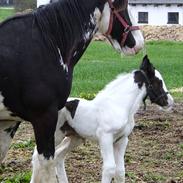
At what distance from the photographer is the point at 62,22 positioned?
4570mm

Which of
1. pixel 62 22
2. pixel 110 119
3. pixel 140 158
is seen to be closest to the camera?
pixel 62 22

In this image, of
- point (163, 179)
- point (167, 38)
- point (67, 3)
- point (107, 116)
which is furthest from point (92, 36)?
point (167, 38)

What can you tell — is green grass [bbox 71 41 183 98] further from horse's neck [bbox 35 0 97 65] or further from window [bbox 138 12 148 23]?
window [bbox 138 12 148 23]

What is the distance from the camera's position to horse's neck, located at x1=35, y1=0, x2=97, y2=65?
4543 mm

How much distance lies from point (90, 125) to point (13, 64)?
1.92 m

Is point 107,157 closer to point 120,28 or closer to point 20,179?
point 20,179

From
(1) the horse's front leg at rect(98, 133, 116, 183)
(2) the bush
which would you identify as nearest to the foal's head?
(1) the horse's front leg at rect(98, 133, 116, 183)

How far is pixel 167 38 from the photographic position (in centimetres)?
4509

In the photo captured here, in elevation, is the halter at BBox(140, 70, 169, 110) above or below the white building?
above

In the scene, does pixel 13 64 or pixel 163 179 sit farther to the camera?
pixel 163 179

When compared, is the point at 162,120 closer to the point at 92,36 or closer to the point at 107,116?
the point at 107,116

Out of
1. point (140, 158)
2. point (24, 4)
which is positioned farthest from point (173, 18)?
point (140, 158)

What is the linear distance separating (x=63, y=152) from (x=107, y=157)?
0.63m

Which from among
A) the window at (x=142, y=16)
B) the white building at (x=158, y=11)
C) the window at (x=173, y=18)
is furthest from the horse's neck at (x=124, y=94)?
the window at (x=142, y=16)
